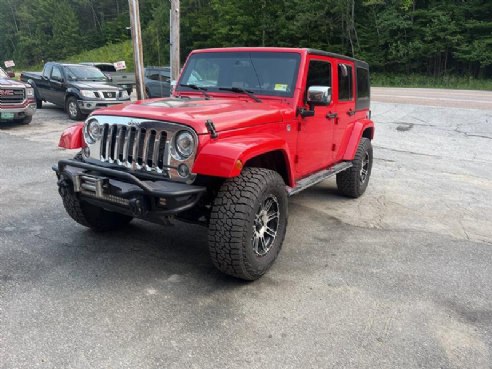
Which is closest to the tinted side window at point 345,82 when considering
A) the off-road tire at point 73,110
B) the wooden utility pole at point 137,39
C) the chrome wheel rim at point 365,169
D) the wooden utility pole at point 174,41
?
the chrome wheel rim at point 365,169

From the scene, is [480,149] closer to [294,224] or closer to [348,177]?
[348,177]

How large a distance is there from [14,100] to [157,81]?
6.51 m

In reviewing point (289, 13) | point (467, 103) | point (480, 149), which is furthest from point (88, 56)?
point (480, 149)

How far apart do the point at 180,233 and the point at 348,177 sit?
→ 260cm

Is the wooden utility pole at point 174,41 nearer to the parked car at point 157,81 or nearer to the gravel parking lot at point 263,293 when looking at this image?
the parked car at point 157,81

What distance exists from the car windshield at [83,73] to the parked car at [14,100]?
2.53m

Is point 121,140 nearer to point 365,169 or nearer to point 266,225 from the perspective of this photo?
point 266,225

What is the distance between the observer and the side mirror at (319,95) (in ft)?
13.4

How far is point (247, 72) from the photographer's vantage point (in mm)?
4602

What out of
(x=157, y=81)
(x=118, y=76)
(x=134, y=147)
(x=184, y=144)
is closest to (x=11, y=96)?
(x=157, y=81)

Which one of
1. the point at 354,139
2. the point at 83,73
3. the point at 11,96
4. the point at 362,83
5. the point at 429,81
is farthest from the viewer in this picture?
the point at 429,81

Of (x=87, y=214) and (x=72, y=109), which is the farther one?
(x=72, y=109)

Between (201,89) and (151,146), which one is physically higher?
(201,89)

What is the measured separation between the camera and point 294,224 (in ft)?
16.5
